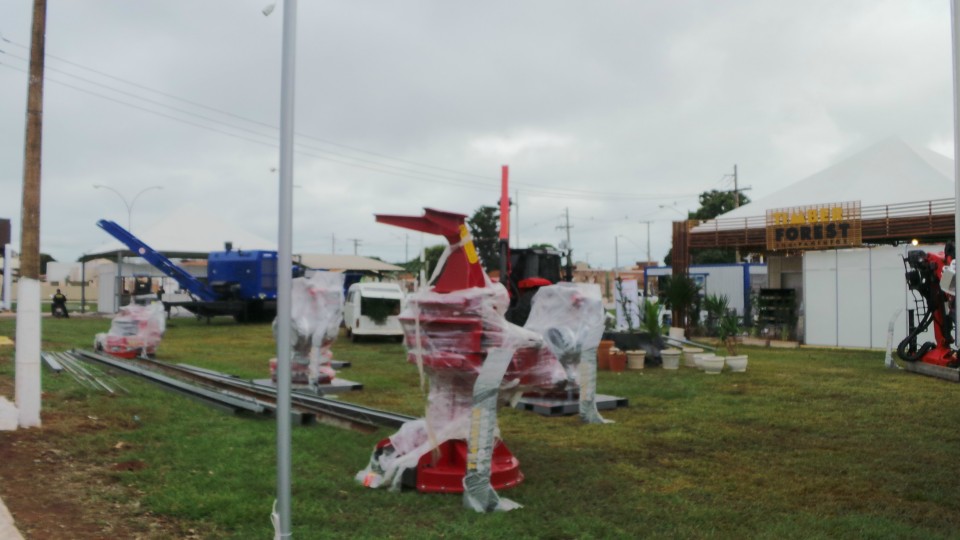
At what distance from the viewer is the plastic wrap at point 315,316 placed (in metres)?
11.1

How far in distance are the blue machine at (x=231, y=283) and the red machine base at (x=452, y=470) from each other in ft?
77.3

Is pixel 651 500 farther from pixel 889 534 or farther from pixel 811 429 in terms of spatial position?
pixel 811 429

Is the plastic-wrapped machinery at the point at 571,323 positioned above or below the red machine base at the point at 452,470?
above

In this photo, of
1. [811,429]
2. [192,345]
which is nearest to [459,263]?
[811,429]

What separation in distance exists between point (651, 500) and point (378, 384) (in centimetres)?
722

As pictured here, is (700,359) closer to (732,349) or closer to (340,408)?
(732,349)

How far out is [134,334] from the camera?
1588 centimetres

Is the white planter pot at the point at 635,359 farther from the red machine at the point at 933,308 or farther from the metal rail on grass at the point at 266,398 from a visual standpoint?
the metal rail on grass at the point at 266,398

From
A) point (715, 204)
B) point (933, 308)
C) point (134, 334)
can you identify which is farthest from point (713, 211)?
point (134, 334)

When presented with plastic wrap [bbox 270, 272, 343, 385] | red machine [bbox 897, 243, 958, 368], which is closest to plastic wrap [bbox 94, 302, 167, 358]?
plastic wrap [bbox 270, 272, 343, 385]

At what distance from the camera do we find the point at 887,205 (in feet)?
71.6

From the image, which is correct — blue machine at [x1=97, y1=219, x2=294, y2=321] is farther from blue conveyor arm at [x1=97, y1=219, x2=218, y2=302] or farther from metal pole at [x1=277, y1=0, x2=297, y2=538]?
metal pole at [x1=277, y1=0, x2=297, y2=538]

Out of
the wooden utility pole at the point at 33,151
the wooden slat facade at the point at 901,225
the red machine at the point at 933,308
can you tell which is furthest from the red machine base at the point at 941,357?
the wooden utility pole at the point at 33,151

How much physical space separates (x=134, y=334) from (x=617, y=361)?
32.2 ft
